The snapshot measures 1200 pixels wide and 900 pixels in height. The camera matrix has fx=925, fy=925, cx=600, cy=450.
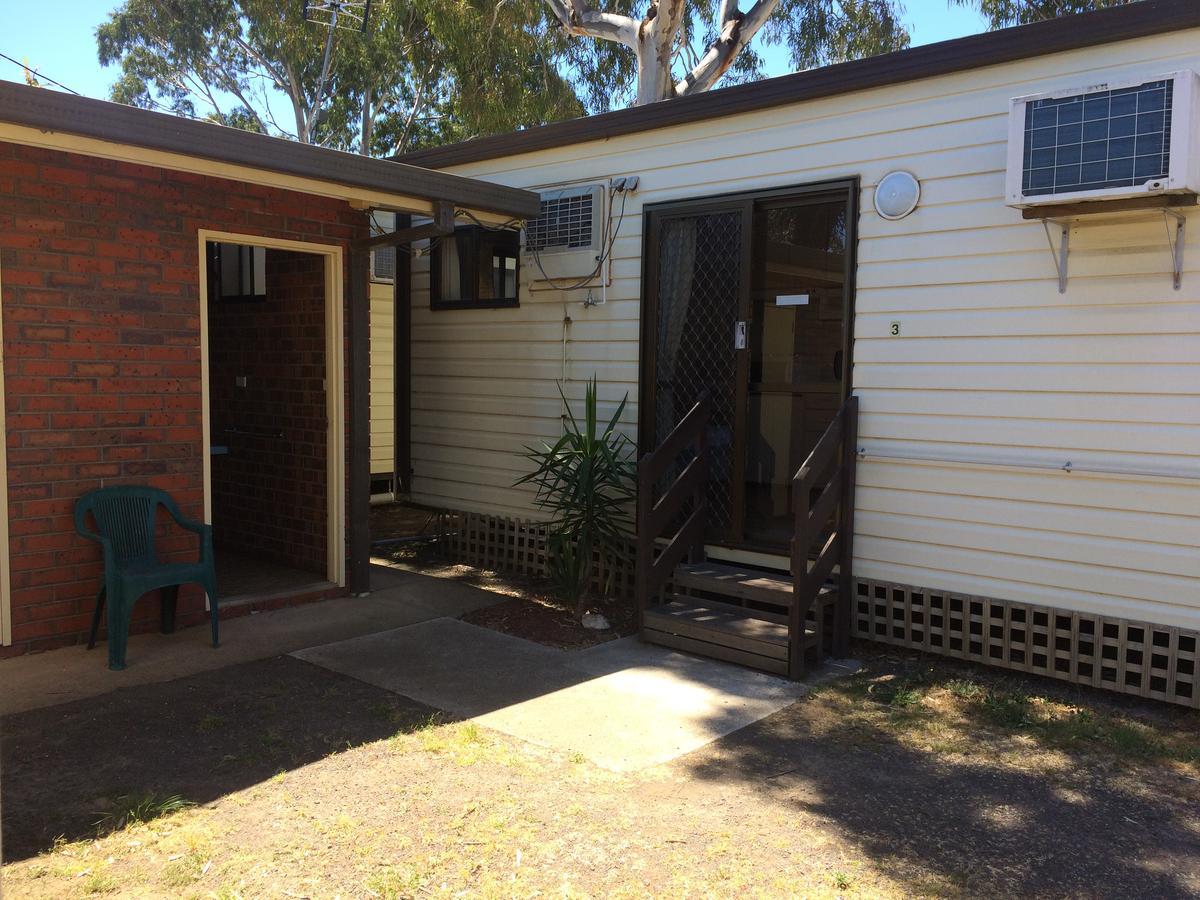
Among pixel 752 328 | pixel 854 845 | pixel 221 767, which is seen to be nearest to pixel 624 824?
pixel 854 845

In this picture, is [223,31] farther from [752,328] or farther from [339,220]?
[752,328]

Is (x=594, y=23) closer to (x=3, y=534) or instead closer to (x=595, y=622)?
(x=595, y=622)

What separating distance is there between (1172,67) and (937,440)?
1.94 metres

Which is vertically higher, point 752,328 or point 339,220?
point 339,220

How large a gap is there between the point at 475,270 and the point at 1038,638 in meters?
4.73

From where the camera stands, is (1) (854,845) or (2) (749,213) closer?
(1) (854,845)

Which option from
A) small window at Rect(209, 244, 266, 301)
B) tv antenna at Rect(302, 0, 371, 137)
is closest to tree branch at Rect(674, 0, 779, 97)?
tv antenna at Rect(302, 0, 371, 137)

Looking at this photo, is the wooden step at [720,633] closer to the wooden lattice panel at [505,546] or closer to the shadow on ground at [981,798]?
the shadow on ground at [981,798]

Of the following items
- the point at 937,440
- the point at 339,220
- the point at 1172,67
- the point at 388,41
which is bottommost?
the point at 937,440

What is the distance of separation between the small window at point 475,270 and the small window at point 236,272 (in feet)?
4.40

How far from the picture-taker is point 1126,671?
4.24 m

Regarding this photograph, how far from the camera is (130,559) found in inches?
192

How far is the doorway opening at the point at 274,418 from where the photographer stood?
19.9ft

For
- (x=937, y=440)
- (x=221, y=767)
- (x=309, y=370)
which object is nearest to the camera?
(x=221, y=767)
